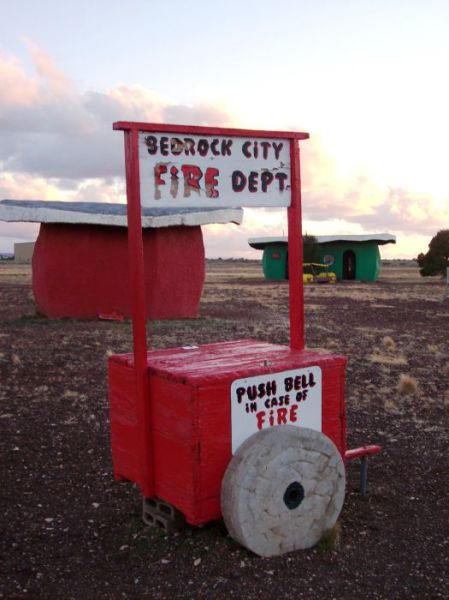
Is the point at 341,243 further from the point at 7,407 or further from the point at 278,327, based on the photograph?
the point at 7,407

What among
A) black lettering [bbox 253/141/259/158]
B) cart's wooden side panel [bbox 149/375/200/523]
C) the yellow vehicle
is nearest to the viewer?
cart's wooden side panel [bbox 149/375/200/523]

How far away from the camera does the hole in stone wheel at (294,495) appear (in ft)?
12.2

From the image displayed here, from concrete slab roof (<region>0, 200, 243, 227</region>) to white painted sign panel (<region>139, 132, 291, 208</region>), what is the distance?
9.51m

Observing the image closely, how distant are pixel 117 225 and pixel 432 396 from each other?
8211 millimetres

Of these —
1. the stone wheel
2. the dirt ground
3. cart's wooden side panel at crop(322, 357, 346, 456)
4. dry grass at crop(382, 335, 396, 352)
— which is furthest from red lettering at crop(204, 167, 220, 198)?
dry grass at crop(382, 335, 396, 352)

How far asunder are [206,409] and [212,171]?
147 centimetres

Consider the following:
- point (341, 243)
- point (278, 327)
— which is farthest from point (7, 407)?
point (341, 243)

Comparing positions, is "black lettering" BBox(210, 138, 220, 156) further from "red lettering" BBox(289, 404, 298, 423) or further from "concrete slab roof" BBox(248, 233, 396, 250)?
"concrete slab roof" BBox(248, 233, 396, 250)

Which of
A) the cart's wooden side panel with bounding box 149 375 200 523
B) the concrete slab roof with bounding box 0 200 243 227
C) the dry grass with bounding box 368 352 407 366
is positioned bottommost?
the dry grass with bounding box 368 352 407 366

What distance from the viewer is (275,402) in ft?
13.1

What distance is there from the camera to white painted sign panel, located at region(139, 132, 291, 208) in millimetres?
3910

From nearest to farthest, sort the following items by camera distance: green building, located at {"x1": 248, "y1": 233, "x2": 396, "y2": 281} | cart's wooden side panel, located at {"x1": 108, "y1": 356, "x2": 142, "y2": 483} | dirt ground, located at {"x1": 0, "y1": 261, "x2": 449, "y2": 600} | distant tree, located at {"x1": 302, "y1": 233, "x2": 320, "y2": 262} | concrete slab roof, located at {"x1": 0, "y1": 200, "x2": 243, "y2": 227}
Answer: dirt ground, located at {"x1": 0, "y1": 261, "x2": 449, "y2": 600}
cart's wooden side panel, located at {"x1": 108, "y1": 356, "x2": 142, "y2": 483}
concrete slab roof, located at {"x1": 0, "y1": 200, "x2": 243, "y2": 227}
green building, located at {"x1": 248, "y1": 233, "x2": 396, "y2": 281}
distant tree, located at {"x1": 302, "y1": 233, "x2": 320, "y2": 262}

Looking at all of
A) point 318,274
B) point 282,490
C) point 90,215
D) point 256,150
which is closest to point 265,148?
point 256,150

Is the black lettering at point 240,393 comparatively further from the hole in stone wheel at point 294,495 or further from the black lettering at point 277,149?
the black lettering at point 277,149
